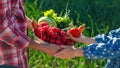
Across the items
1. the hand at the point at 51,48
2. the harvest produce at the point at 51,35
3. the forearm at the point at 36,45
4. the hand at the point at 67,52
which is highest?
the harvest produce at the point at 51,35

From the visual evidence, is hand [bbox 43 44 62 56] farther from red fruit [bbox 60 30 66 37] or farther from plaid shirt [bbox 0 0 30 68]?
plaid shirt [bbox 0 0 30 68]

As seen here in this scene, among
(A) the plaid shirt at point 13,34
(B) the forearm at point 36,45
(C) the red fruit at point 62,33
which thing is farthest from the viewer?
(C) the red fruit at point 62,33

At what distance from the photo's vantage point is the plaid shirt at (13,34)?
2176 millimetres

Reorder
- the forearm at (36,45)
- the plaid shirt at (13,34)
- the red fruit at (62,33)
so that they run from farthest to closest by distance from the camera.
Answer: the red fruit at (62,33) → the forearm at (36,45) → the plaid shirt at (13,34)

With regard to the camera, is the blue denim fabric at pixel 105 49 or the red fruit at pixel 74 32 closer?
the blue denim fabric at pixel 105 49

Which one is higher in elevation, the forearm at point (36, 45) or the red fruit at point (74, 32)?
the red fruit at point (74, 32)

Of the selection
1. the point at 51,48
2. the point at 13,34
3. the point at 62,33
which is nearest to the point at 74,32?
the point at 62,33

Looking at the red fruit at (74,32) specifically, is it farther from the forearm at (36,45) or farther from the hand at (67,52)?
the forearm at (36,45)

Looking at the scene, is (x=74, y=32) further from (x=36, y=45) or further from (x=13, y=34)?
(x=13, y=34)

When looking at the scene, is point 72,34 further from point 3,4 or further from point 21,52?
point 3,4

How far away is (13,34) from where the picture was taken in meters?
2.23

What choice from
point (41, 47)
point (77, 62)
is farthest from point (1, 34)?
point (77, 62)

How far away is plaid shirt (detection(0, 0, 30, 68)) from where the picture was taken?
2.18 metres

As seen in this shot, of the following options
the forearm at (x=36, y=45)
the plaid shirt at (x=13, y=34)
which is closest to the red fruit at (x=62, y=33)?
the forearm at (x=36, y=45)
